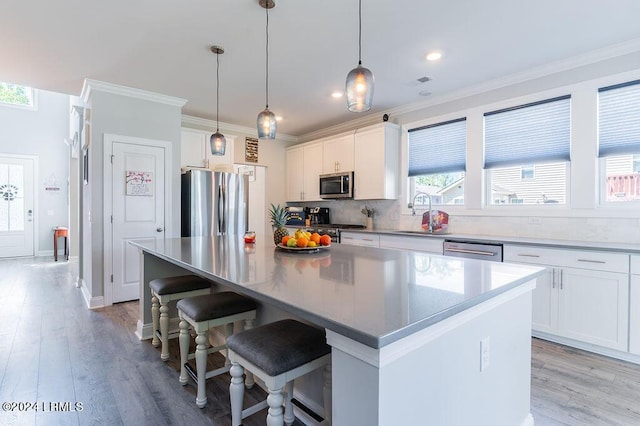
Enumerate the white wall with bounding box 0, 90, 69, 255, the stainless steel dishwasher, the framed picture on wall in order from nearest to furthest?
the stainless steel dishwasher → the framed picture on wall → the white wall with bounding box 0, 90, 69, 255

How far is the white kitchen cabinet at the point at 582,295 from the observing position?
98.7 inches

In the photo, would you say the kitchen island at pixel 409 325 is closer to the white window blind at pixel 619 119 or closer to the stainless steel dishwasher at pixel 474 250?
the stainless steel dishwasher at pixel 474 250

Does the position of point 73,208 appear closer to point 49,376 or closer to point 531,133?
point 49,376

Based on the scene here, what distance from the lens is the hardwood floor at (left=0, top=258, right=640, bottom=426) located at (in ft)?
6.00

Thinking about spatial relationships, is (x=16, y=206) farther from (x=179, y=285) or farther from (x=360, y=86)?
(x=360, y=86)

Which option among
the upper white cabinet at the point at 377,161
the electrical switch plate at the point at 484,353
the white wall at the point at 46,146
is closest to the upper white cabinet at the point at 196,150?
the upper white cabinet at the point at 377,161

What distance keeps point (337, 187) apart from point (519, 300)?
3.67m

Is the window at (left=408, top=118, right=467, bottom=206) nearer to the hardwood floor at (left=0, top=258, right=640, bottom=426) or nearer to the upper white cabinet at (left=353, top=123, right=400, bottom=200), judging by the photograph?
the upper white cabinet at (left=353, top=123, right=400, bottom=200)

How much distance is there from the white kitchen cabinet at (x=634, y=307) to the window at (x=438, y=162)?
1844 mm

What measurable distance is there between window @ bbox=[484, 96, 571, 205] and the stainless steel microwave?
1.89 metres

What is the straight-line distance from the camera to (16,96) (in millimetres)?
7598

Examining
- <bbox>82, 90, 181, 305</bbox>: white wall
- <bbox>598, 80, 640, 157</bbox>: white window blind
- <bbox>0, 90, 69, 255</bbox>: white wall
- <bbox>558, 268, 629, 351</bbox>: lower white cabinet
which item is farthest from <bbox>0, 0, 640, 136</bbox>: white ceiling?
<bbox>0, 90, 69, 255</bbox>: white wall

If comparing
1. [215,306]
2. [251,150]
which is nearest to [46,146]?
[251,150]

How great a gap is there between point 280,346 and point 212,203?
11.8 feet
